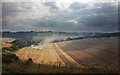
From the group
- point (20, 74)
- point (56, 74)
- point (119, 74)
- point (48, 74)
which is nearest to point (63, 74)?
point (56, 74)

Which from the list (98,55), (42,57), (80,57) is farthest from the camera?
(42,57)

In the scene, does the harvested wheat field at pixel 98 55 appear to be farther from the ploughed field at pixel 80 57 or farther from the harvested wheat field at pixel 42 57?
the harvested wheat field at pixel 42 57

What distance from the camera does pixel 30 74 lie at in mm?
10180

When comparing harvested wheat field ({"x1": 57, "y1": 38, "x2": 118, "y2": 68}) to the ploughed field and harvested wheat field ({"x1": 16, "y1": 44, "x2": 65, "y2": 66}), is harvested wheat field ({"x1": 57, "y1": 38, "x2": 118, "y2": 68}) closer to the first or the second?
the ploughed field

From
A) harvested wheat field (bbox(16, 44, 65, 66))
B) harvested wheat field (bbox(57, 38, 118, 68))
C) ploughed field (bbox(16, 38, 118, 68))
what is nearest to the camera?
harvested wheat field (bbox(57, 38, 118, 68))

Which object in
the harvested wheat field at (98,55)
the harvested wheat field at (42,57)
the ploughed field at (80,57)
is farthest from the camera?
the harvested wheat field at (42,57)

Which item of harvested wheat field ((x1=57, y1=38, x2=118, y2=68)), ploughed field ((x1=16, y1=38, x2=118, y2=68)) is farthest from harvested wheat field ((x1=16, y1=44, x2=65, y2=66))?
harvested wheat field ((x1=57, y1=38, x2=118, y2=68))

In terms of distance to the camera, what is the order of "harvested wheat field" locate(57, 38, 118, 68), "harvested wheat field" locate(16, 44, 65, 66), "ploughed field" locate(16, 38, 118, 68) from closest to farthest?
"harvested wheat field" locate(57, 38, 118, 68)
"ploughed field" locate(16, 38, 118, 68)
"harvested wheat field" locate(16, 44, 65, 66)

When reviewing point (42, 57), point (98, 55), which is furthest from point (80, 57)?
point (42, 57)

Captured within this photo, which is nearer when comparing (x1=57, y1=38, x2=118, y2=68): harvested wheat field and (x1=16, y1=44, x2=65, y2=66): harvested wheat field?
(x1=57, y1=38, x2=118, y2=68): harvested wheat field

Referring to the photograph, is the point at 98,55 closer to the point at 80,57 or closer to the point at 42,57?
the point at 80,57

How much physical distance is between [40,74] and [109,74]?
9.85 m

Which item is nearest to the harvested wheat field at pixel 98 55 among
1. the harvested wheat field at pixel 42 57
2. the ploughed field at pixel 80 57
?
the ploughed field at pixel 80 57

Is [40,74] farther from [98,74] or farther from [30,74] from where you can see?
[98,74]
